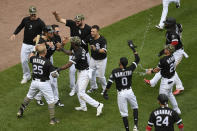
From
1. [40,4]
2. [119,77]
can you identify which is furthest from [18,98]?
[40,4]

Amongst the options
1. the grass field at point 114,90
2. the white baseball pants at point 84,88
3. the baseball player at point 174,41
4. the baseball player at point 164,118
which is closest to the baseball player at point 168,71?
the grass field at point 114,90

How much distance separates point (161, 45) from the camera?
1312cm

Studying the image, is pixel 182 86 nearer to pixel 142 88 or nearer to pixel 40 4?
pixel 142 88

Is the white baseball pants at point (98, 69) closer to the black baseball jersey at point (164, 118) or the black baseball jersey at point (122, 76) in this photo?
the black baseball jersey at point (122, 76)

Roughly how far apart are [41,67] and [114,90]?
275 centimetres

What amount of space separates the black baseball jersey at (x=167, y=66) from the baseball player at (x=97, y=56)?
155 cm

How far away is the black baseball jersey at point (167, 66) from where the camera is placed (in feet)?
30.4

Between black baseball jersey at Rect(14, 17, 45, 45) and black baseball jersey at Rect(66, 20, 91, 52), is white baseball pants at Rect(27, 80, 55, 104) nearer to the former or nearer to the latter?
black baseball jersey at Rect(66, 20, 91, 52)

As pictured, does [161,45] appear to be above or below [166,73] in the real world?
above

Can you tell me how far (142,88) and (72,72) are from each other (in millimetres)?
2075

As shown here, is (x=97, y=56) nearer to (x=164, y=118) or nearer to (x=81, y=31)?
(x=81, y=31)

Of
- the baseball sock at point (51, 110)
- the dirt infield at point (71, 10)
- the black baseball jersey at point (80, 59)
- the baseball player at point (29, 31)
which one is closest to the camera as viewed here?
the baseball sock at point (51, 110)

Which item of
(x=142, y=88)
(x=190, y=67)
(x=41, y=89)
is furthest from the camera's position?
(x=190, y=67)

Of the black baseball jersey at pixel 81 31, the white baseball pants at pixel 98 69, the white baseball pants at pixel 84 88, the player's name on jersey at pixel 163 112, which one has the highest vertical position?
the black baseball jersey at pixel 81 31
